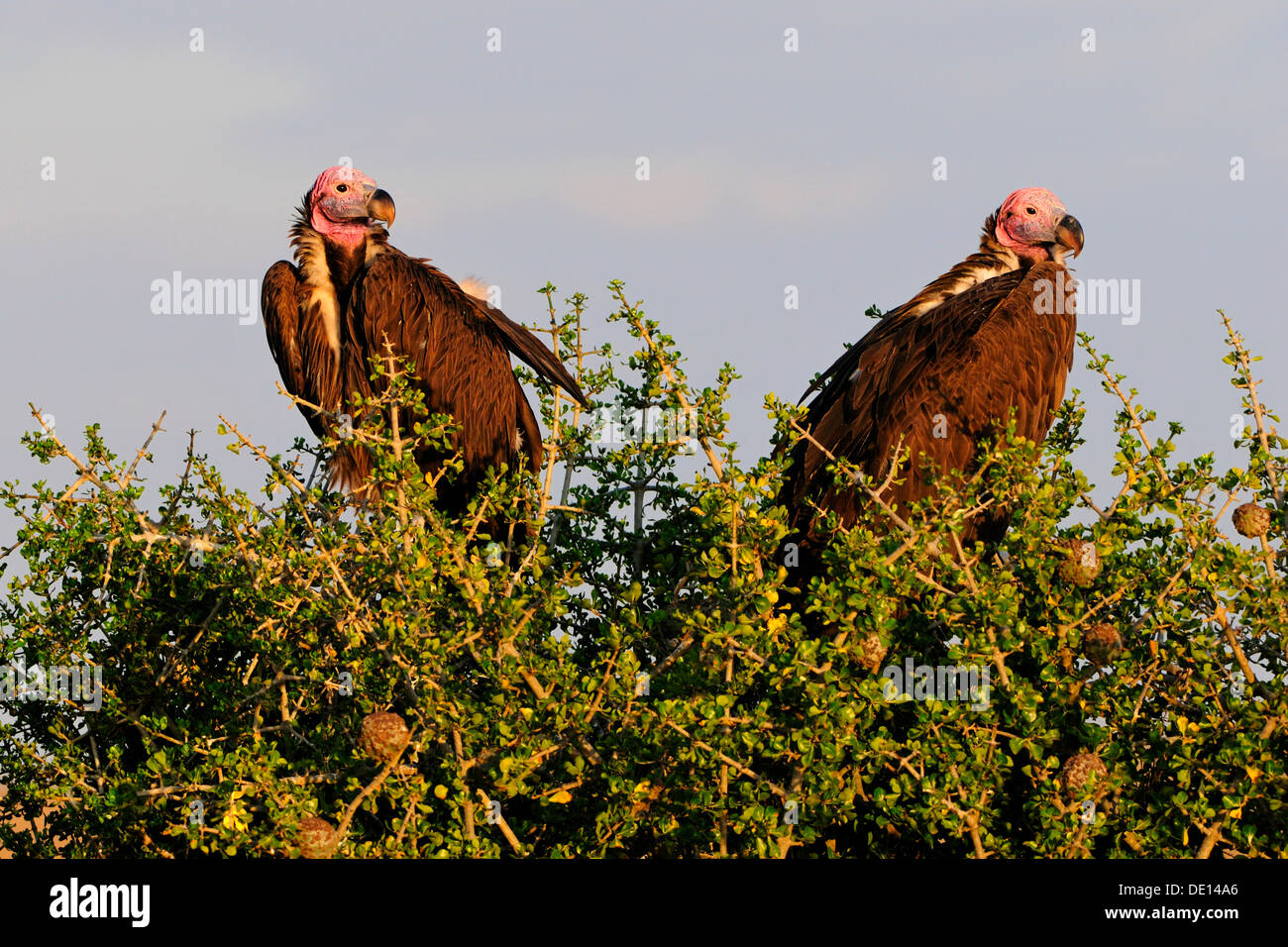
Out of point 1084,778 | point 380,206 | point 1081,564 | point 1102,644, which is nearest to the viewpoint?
point 1084,778

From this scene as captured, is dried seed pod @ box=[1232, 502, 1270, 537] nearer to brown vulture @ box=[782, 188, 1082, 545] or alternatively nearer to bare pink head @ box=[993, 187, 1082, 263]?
brown vulture @ box=[782, 188, 1082, 545]

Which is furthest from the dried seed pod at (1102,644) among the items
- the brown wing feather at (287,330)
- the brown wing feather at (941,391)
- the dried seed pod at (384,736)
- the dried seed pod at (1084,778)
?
the brown wing feather at (287,330)

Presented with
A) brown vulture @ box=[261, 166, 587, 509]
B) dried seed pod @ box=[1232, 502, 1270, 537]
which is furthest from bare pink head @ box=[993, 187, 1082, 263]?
dried seed pod @ box=[1232, 502, 1270, 537]

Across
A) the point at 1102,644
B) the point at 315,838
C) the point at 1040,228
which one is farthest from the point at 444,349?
the point at 1102,644

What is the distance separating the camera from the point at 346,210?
361 inches

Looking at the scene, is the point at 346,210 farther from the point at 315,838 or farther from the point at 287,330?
the point at 315,838

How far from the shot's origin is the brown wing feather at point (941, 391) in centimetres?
677

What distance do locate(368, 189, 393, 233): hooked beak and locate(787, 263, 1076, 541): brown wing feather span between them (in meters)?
3.49

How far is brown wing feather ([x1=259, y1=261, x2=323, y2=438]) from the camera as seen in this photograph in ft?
28.0

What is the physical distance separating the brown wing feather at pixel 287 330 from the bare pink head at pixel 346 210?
545 mm

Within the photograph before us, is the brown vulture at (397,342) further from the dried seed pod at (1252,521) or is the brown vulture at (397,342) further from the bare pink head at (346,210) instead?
the dried seed pod at (1252,521)

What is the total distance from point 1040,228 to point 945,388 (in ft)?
6.38

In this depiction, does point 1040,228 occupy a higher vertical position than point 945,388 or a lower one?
higher
